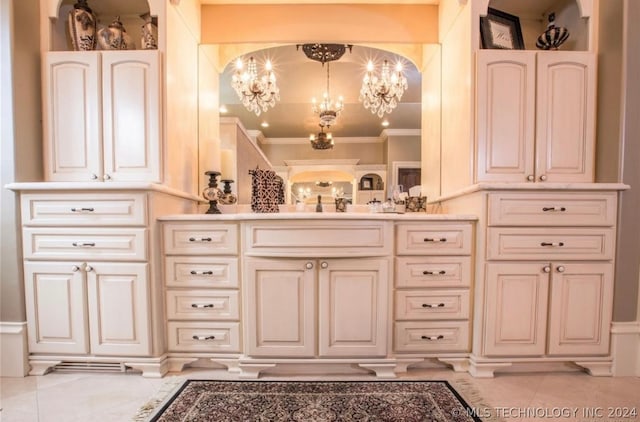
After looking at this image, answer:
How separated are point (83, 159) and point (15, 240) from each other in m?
0.56

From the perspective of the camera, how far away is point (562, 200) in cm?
171

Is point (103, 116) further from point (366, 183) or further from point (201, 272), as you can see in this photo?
point (366, 183)

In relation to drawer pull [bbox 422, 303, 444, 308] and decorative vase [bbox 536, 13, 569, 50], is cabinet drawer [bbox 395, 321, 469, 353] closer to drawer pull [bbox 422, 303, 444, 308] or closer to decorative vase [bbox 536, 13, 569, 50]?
drawer pull [bbox 422, 303, 444, 308]

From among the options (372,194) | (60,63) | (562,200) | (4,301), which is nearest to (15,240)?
(4,301)

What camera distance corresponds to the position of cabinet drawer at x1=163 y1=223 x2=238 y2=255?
1768 mm

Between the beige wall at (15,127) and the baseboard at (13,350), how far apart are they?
0.05 meters

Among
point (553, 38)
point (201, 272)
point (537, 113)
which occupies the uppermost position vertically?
point (553, 38)

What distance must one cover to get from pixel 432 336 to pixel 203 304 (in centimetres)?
131

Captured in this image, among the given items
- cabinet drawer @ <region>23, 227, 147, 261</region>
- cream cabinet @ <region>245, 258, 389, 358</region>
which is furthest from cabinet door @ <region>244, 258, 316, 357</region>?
cabinet drawer @ <region>23, 227, 147, 261</region>

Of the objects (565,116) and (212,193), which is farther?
(212,193)

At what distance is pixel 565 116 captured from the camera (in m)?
1.80

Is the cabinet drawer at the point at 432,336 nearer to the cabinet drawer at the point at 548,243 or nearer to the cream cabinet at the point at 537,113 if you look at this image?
the cabinet drawer at the point at 548,243

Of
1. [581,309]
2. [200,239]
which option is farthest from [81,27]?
[581,309]

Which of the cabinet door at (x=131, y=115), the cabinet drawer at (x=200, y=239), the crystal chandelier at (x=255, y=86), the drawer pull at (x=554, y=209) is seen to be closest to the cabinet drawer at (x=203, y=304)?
the cabinet drawer at (x=200, y=239)
